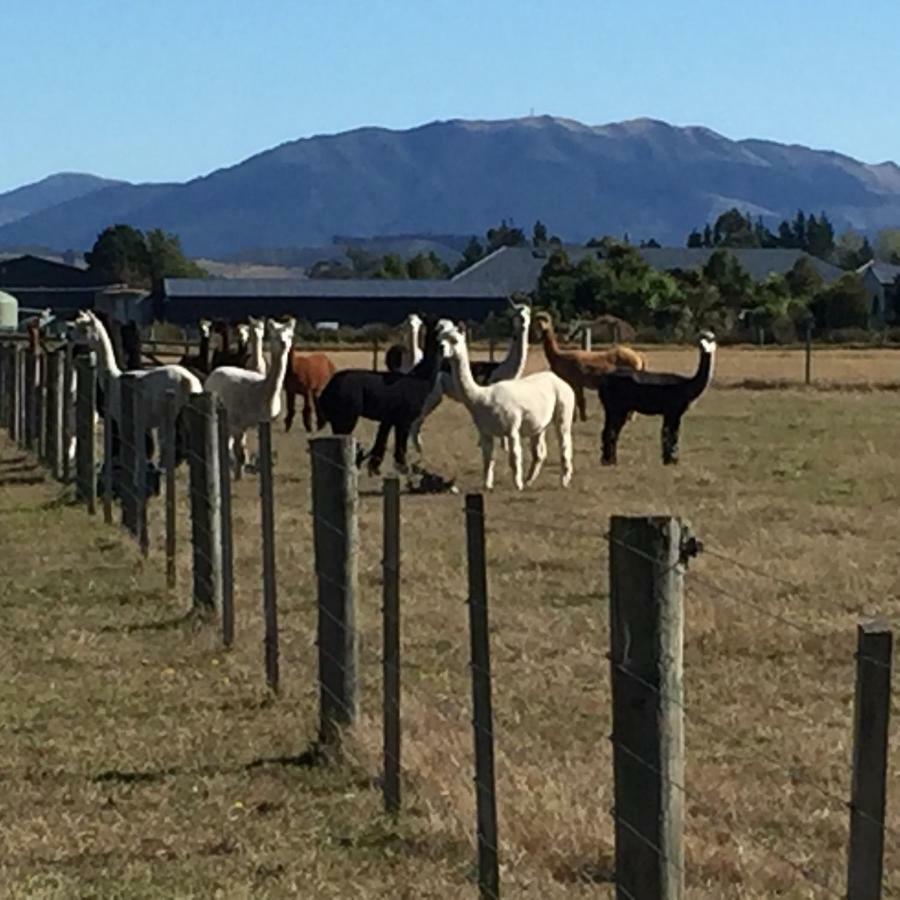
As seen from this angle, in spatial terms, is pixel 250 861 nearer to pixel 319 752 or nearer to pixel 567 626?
pixel 319 752

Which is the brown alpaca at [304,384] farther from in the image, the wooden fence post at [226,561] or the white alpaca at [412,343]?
the wooden fence post at [226,561]

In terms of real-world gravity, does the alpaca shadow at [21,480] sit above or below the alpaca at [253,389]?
below

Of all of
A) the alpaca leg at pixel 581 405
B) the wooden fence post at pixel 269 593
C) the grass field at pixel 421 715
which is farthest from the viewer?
the alpaca leg at pixel 581 405

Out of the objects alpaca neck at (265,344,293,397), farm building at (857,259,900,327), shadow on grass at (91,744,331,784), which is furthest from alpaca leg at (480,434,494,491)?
farm building at (857,259,900,327)

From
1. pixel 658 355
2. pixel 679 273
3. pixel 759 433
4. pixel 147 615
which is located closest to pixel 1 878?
pixel 147 615

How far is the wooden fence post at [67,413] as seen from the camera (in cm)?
2142

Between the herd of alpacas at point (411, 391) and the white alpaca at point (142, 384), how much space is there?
0.02 metres

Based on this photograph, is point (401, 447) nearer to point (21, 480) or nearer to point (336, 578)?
point (21, 480)

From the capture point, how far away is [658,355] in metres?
63.2

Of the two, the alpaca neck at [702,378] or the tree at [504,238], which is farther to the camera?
the tree at [504,238]

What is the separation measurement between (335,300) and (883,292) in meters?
29.2

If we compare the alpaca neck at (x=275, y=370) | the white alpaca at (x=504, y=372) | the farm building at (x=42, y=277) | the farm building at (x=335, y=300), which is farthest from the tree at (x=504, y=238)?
the alpaca neck at (x=275, y=370)

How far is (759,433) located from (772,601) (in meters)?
16.9

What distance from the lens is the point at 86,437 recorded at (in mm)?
18953
